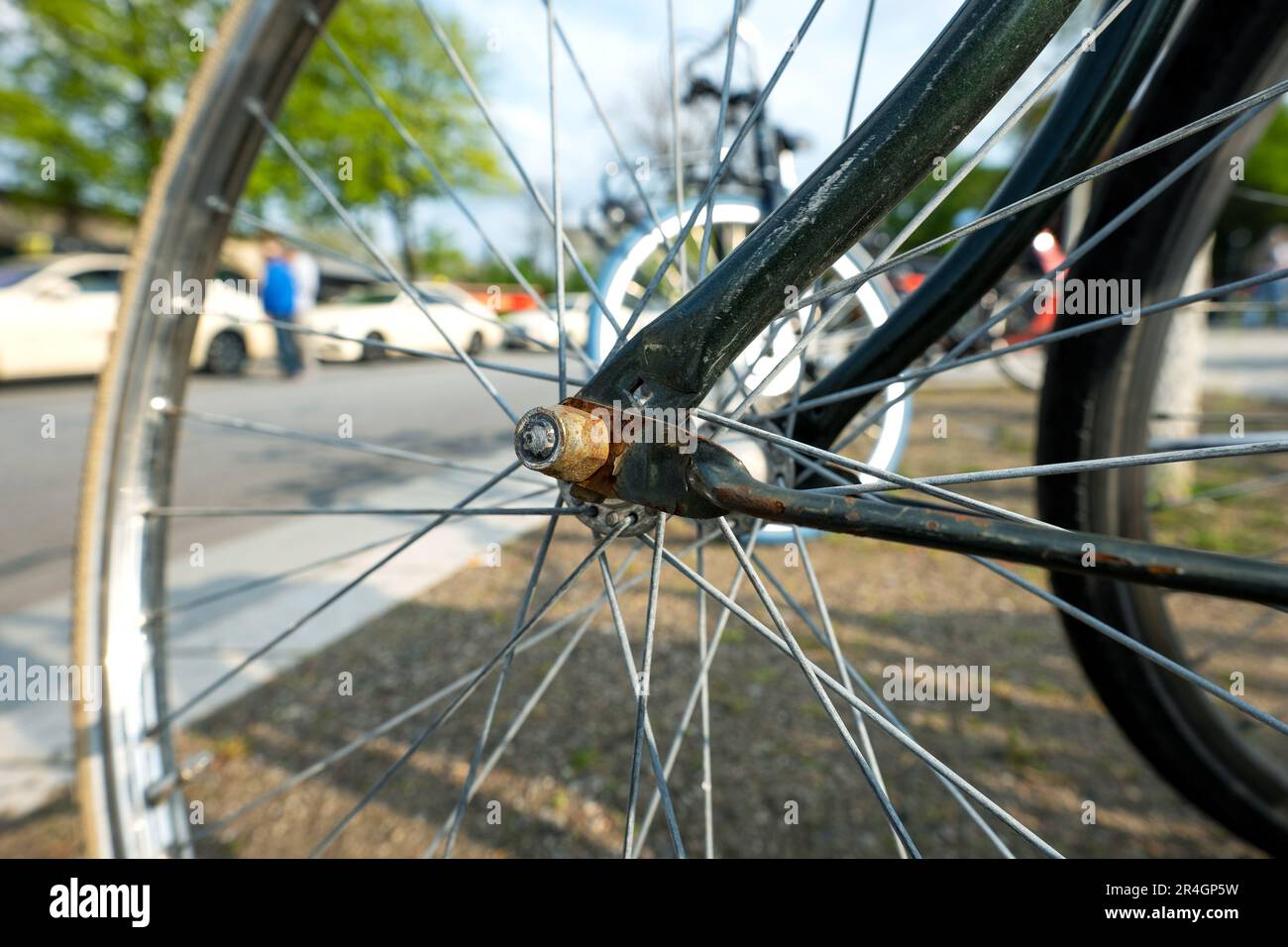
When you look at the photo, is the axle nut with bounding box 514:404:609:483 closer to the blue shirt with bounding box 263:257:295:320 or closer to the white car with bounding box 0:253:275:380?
the white car with bounding box 0:253:275:380

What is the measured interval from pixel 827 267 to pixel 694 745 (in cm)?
147

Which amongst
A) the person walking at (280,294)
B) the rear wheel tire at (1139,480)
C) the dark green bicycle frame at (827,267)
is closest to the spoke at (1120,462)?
the dark green bicycle frame at (827,267)

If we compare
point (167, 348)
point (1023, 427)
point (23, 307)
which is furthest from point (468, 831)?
point (23, 307)

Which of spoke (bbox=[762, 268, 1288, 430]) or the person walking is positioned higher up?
the person walking

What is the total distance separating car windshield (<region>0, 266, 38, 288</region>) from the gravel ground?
357 inches

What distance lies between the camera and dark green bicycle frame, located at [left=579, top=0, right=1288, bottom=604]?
22.2 inches

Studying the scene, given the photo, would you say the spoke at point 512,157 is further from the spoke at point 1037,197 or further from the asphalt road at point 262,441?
the asphalt road at point 262,441

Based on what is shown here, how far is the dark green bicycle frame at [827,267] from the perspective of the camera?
56 centimetres

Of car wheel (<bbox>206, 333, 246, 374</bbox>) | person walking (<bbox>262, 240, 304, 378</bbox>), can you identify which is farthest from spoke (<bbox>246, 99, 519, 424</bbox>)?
car wheel (<bbox>206, 333, 246, 374</bbox>)

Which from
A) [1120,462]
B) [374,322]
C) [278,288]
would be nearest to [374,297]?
[374,322]

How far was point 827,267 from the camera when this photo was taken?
712 millimetres

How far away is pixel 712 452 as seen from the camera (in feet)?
A: 2.32

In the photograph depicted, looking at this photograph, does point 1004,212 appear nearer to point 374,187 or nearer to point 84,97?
point 374,187

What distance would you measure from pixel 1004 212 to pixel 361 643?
2.26m
